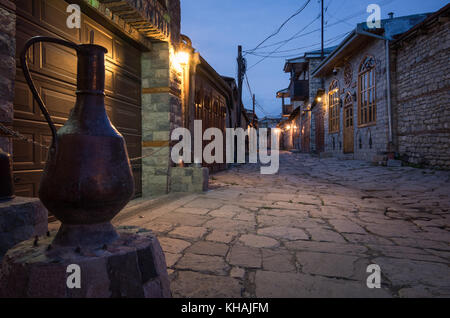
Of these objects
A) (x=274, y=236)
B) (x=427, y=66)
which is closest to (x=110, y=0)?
(x=274, y=236)

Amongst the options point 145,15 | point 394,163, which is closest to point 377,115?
point 394,163

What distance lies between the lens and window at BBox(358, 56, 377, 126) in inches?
431

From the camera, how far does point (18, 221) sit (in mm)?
1832

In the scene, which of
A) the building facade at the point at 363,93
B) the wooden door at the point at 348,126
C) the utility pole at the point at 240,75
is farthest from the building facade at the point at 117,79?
the wooden door at the point at 348,126

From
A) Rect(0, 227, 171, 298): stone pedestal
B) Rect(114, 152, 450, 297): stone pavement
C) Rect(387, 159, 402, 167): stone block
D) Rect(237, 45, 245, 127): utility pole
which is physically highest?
Rect(237, 45, 245, 127): utility pole

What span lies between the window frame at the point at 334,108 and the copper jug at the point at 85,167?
49.3ft

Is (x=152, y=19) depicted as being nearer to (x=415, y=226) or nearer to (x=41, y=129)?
(x=41, y=129)

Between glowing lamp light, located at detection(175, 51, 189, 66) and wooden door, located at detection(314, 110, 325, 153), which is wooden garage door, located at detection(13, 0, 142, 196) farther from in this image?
wooden door, located at detection(314, 110, 325, 153)

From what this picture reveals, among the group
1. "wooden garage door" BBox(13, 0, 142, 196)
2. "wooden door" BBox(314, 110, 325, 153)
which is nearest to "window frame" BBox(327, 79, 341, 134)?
"wooden door" BBox(314, 110, 325, 153)

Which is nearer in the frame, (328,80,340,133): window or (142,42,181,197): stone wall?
(142,42,181,197): stone wall

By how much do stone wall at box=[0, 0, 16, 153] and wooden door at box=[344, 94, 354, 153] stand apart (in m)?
13.7

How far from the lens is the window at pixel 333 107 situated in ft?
48.2

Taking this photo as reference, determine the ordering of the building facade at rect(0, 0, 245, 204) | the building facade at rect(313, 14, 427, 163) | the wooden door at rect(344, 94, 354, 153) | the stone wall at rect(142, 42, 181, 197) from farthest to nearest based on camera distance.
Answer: the wooden door at rect(344, 94, 354, 153) < the building facade at rect(313, 14, 427, 163) < the stone wall at rect(142, 42, 181, 197) < the building facade at rect(0, 0, 245, 204)

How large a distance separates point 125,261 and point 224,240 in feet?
5.08
